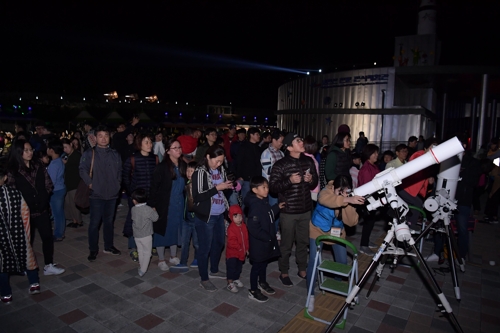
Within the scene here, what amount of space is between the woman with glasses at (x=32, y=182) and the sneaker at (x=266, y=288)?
3.18 metres

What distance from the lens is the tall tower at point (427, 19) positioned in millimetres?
25328

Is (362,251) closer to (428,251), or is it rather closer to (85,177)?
(428,251)

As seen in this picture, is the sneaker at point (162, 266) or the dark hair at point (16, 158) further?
the sneaker at point (162, 266)

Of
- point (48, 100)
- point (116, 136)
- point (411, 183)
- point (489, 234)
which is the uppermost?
point (48, 100)

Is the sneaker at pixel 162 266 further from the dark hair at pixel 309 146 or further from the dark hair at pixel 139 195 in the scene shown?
the dark hair at pixel 309 146

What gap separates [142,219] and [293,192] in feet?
7.57

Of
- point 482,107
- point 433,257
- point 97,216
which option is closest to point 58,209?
point 97,216

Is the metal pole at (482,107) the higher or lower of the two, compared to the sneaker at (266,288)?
higher

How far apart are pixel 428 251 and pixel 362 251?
4.51ft

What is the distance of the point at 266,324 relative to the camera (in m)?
3.76

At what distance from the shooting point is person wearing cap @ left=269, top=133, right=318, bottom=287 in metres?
4.59

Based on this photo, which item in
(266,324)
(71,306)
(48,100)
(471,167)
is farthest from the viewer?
(48,100)

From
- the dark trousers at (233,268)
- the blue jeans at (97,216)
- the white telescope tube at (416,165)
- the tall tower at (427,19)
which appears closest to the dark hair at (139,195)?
the blue jeans at (97,216)

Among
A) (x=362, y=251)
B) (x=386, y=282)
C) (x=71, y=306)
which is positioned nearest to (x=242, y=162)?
(x=362, y=251)
